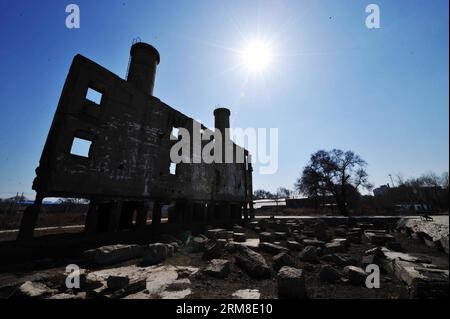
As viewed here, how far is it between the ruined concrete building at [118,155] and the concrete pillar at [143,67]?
0.05 metres

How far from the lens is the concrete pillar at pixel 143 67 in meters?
12.3

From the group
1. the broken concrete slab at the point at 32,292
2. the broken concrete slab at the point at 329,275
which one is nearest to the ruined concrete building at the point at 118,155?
the broken concrete slab at the point at 32,292

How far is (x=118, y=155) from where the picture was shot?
9633mm

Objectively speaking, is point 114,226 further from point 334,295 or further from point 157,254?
point 334,295

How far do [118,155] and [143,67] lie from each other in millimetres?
6127

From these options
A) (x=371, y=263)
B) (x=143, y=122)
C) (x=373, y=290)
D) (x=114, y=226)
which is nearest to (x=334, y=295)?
(x=373, y=290)

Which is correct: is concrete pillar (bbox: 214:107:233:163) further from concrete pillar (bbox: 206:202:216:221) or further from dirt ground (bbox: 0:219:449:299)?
dirt ground (bbox: 0:219:449:299)

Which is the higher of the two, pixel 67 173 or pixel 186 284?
pixel 67 173

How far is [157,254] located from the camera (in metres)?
5.48

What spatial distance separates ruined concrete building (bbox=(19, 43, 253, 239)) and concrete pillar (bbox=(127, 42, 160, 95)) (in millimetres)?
54

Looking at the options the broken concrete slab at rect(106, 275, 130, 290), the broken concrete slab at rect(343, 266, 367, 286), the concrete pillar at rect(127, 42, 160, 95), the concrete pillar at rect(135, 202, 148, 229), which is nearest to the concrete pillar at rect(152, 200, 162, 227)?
the concrete pillar at rect(135, 202, 148, 229)

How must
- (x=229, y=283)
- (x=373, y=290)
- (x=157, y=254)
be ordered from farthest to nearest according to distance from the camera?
(x=157, y=254)
(x=229, y=283)
(x=373, y=290)

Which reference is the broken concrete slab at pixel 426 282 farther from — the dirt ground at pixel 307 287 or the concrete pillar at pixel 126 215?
the concrete pillar at pixel 126 215

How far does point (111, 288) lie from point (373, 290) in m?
4.48
